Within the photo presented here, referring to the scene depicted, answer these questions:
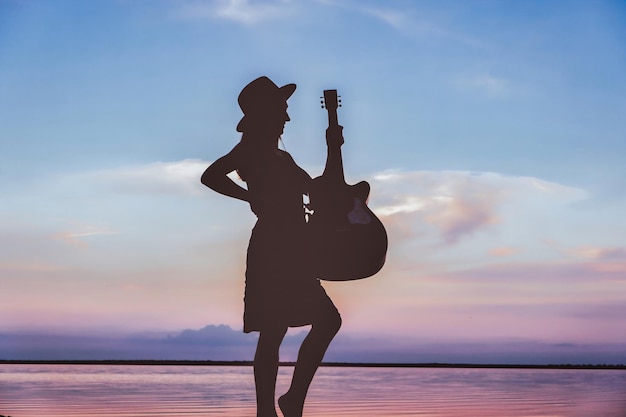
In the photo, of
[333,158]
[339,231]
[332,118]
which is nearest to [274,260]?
[339,231]

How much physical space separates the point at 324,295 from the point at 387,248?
0.56 m

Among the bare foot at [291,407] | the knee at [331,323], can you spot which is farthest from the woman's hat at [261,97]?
the bare foot at [291,407]

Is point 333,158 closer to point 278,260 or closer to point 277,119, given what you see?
point 277,119

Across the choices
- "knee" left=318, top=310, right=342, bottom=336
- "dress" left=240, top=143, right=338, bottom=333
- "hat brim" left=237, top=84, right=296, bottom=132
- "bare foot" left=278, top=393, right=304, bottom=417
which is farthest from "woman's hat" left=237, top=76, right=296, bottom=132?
"bare foot" left=278, top=393, right=304, bottom=417

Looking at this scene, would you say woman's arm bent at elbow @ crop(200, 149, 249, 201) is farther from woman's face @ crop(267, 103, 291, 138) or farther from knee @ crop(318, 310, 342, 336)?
knee @ crop(318, 310, 342, 336)

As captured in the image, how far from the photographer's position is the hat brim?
20.4 ft

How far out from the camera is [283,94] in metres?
6.22

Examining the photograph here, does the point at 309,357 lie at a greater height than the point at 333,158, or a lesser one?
lesser

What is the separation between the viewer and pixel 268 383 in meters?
5.98

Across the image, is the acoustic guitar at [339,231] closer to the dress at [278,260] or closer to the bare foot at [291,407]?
the dress at [278,260]

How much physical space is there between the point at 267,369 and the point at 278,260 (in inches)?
28.6

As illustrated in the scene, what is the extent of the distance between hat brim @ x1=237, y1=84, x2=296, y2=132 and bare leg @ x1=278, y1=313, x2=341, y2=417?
1.45m

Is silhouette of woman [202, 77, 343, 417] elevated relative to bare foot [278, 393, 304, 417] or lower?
elevated

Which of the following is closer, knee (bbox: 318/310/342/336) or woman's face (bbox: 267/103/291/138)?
knee (bbox: 318/310/342/336)
